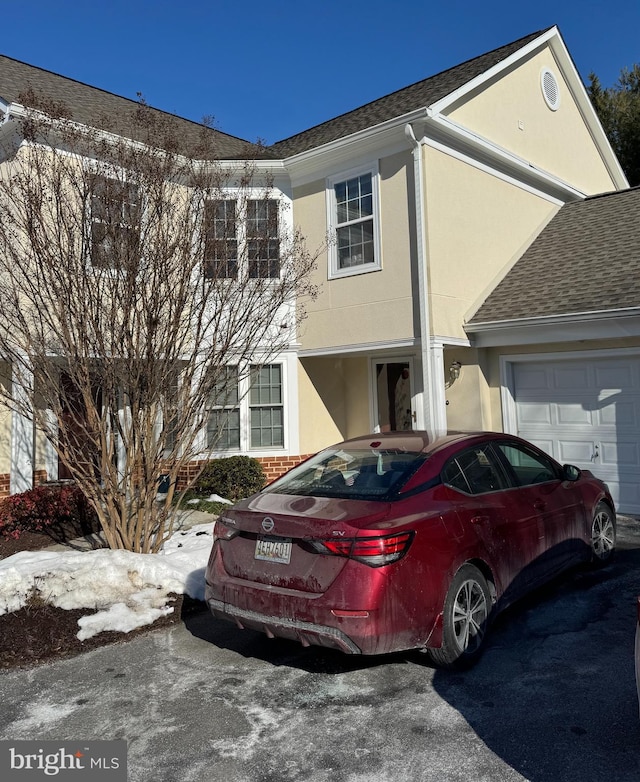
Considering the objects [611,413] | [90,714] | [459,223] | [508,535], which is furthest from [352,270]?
[90,714]

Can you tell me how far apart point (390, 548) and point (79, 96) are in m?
11.6

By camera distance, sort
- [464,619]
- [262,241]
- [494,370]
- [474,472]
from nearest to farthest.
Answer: [464,619] < [474,472] < [262,241] < [494,370]

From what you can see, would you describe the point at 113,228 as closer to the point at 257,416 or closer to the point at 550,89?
the point at 257,416

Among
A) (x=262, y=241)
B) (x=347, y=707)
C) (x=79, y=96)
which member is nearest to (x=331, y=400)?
(x=262, y=241)

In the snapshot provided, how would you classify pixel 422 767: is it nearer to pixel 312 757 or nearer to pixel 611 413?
pixel 312 757

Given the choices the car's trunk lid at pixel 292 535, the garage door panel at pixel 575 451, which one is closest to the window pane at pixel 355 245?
the garage door panel at pixel 575 451

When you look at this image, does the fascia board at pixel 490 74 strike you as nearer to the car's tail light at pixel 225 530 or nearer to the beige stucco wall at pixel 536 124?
the beige stucco wall at pixel 536 124

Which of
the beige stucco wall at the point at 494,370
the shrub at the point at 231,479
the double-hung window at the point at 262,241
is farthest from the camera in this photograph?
the shrub at the point at 231,479

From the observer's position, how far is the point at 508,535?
481 cm

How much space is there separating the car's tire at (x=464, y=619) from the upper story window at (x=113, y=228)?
4297 mm

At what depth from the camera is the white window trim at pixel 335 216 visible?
10.1 metres

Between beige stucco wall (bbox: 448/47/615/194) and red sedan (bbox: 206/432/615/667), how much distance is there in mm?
7205

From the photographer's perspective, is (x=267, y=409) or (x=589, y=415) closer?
(x=589, y=415)

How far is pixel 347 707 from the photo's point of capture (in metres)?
3.76
